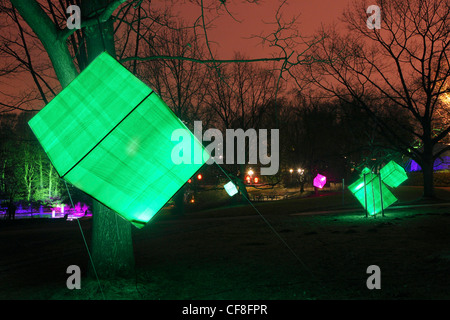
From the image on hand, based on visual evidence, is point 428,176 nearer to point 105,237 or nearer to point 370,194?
point 370,194

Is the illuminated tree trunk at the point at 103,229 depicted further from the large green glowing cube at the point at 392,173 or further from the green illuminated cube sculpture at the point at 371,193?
the large green glowing cube at the point at 392,173

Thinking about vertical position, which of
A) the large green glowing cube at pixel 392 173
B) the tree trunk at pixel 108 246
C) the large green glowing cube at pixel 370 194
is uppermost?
the large green glowing cube at pixel 392 173

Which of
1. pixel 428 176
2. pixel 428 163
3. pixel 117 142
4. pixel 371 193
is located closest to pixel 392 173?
pixel 371 193

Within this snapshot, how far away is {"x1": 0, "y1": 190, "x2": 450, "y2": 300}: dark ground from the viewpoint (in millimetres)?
5492

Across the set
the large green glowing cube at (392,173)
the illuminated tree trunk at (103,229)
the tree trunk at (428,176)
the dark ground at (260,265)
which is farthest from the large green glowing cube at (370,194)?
the tree trunk at (428,176)

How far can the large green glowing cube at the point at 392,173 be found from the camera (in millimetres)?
16781

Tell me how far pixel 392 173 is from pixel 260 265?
39.7ft

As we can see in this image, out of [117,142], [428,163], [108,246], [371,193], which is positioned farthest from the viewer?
[428,163]

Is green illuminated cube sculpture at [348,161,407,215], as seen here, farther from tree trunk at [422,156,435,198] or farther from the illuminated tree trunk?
tree trunk at [422,156,435,198]

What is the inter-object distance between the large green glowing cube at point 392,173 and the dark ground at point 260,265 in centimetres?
526

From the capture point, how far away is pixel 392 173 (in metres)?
16.9

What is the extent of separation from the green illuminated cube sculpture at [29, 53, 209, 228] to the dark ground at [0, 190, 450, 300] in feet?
9.93

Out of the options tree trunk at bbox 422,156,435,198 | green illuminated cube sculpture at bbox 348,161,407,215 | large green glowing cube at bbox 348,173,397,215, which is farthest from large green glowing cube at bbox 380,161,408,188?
tree trunk at bbox 422,156,435,198
